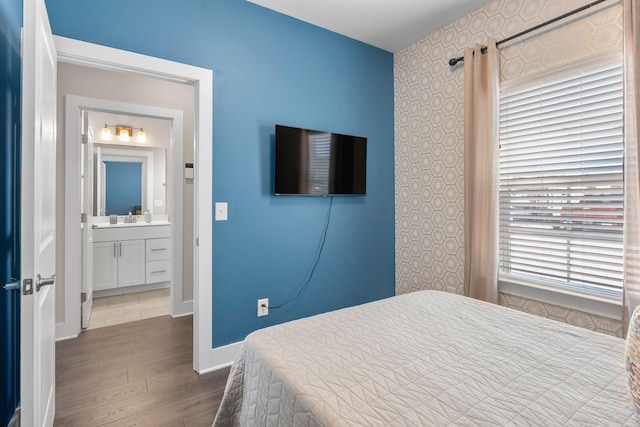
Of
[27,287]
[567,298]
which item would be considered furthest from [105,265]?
[567,298]

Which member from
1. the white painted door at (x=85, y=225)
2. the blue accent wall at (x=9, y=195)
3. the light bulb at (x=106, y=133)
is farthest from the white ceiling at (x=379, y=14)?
the light bulb at (x=106, y=133)

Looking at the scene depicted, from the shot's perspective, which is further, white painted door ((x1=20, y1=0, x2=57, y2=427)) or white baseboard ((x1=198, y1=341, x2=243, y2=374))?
white baseboard ((x1=198, y1=341, x2=243, y2=374))

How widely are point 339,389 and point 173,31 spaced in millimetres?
2422

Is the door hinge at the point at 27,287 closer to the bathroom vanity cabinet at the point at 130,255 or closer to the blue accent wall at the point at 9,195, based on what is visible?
the blue accent wall at the point at 9,195

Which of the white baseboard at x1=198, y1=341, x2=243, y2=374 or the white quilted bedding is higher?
the white quilted bedding

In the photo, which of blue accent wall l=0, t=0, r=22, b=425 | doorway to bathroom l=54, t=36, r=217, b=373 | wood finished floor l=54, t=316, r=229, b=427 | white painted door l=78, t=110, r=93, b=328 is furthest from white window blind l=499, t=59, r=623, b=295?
white painted door l=78, t=110, r=93, b=328

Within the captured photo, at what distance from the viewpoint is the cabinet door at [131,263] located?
13.7ft

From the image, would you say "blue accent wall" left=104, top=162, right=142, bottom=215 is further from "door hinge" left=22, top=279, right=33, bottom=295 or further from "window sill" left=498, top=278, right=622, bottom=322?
"window sill" left=498, top=278, right=622, bottom=322

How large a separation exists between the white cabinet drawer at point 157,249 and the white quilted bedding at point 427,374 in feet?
11.8

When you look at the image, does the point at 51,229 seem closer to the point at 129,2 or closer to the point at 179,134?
the point at 129,2

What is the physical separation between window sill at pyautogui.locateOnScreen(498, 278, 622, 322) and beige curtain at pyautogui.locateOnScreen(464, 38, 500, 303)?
0.13 metres

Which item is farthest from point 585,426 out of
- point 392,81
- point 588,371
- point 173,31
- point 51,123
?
point 392,81

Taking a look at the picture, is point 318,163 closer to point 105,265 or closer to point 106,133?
point 105,265

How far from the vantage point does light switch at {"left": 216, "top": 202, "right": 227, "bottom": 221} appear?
7.84ft
